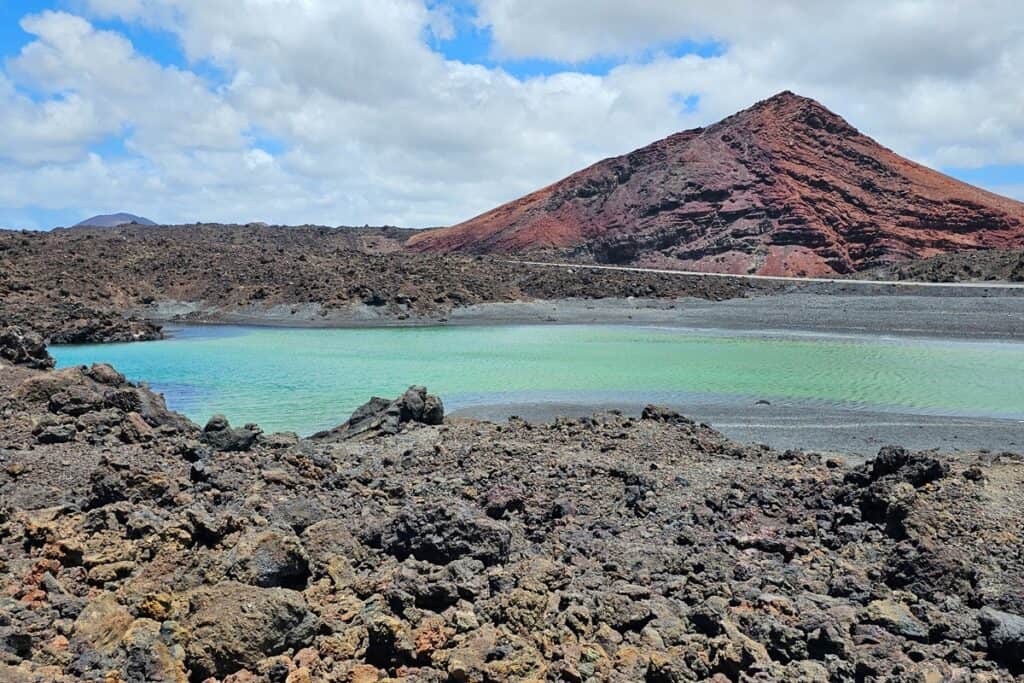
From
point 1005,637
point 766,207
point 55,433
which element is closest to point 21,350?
point 55,433

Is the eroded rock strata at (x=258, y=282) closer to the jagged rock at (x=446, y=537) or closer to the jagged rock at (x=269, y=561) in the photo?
the jagged rock at (x=446, y=537)

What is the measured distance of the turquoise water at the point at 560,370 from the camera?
17797 mm

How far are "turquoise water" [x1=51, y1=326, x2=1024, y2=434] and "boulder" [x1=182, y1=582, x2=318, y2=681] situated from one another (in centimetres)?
994

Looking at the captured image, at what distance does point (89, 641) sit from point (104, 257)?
49485 mm

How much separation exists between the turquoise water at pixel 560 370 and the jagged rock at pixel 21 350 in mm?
2825

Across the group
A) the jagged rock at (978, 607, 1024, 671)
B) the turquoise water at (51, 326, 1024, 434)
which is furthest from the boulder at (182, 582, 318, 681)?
the turquoise water at (51, 326, 1024, 434)

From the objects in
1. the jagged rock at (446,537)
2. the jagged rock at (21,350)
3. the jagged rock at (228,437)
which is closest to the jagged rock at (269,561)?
the jagged rock at (446,537)

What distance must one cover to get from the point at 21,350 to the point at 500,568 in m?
17.4

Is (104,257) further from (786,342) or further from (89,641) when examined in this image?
(89,641)

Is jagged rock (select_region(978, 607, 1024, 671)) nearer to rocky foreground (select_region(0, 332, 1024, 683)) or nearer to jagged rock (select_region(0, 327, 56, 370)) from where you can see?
rocky foreground (select_region(0, 332, 1024, 683))

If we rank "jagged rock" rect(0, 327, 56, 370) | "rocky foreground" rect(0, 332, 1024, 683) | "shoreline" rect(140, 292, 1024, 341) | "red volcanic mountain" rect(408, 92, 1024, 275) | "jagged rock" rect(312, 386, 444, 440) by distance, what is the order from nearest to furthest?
"rocky foreground" rect(0, 332, 1024, 683)
"jagged rock" rect(312, 386, 444, 440)
"jagged rock" rect(0, 327, 56, 370)
"shoreline" rect(140, 292, 1024, 341)
"red volcanic mountain" rect(408, 92, 1024, 275)

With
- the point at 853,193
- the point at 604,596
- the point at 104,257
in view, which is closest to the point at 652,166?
the point at 853,193

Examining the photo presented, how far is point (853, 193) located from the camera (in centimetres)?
6506

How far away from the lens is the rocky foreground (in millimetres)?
4625
